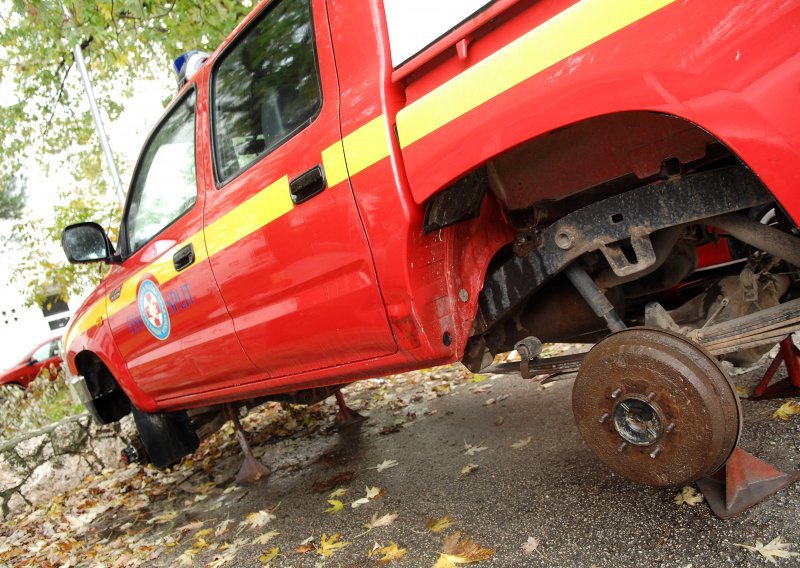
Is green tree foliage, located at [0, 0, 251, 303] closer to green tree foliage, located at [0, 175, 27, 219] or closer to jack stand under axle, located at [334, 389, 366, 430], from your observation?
jack stand under axle, located at [334, 389, 366, 430]

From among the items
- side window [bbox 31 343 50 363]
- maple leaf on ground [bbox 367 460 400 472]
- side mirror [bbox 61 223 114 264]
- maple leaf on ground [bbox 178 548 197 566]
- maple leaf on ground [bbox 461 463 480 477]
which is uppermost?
side mirror [bbox 61 223 114 264]

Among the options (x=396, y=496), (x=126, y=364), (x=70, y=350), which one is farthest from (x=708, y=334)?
(x=70, y=350)

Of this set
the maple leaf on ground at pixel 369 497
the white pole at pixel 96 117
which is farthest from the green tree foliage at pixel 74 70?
the maple leaf on ground at pixel 369 497

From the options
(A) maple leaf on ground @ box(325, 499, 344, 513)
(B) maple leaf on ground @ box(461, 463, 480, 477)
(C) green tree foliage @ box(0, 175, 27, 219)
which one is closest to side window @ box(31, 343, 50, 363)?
(C) green tree foliage @ box(0, 175, 27, 219)

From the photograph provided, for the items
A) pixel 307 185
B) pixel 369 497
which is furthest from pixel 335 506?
pixel 307 185

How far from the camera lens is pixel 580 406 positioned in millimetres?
1663

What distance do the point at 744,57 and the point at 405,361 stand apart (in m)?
1.30

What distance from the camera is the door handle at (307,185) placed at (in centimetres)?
192

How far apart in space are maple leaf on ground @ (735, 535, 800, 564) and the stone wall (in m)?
4.62

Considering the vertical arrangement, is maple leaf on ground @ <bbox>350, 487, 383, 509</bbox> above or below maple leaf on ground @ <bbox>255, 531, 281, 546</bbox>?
below

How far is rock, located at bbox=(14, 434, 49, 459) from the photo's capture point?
431 centimetres

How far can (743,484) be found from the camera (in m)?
1.73

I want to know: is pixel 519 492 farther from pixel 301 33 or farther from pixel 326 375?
pixel 301 33

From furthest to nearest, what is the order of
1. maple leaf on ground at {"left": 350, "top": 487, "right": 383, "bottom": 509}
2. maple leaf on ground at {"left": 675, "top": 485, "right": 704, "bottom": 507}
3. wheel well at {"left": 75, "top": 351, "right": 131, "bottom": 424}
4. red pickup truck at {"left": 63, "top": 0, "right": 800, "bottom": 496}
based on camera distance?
wheel well at {"left": 75, "top": 351, "right": 131, "bottom": 424}, maple leaf on ground at {"left": 350, "top": 487, "right": 383, "bottom": 509}, maple leaf on ground at {"left": 675, "top": 485, "right": 704, "bottom": 507}, red pickup truck at {"left": 63, "top": 0, "right": 800, "bottom": 496}
